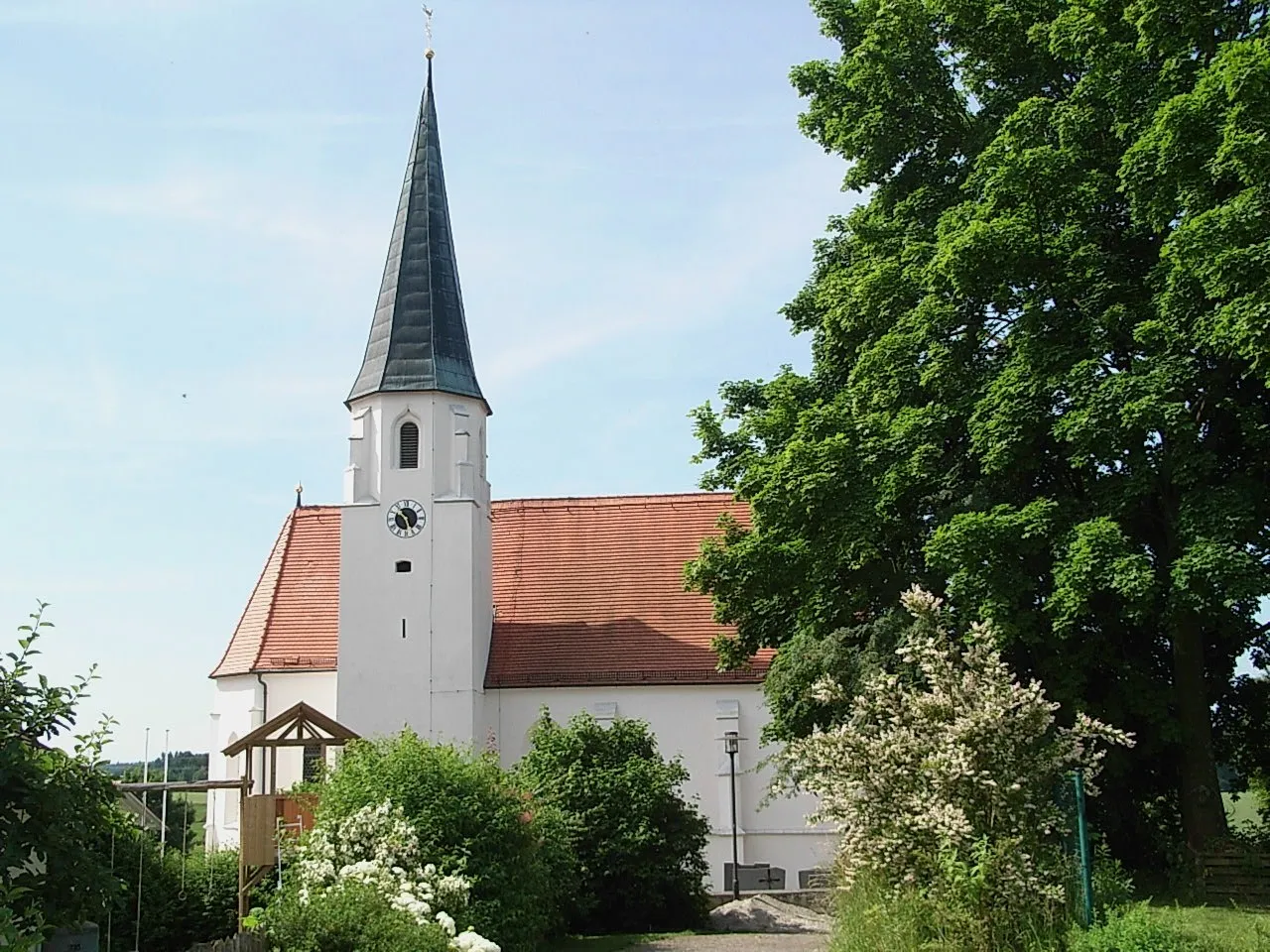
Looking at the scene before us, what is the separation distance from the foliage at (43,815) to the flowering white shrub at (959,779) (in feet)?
24.7

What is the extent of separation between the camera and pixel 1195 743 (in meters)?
17.7

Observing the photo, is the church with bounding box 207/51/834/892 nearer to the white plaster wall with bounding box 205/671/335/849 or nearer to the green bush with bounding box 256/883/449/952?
the white plaster wall with bounding box 205/671/335/849

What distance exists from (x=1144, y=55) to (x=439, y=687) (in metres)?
18.6

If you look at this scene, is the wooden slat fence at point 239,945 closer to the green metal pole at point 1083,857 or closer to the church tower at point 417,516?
the green metal pole at point 1083,857

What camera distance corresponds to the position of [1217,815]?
57.8ft

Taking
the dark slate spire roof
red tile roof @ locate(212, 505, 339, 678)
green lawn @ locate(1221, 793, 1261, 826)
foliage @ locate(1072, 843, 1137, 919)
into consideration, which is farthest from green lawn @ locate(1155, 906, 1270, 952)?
red tile roof @ locate(212, 505, 339, 678)

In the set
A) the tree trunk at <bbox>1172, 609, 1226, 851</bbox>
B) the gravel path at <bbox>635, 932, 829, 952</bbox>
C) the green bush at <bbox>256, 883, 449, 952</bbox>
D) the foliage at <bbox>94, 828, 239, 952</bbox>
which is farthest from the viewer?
the foliage at <bbox>94, 828, 239, 952</bbox>

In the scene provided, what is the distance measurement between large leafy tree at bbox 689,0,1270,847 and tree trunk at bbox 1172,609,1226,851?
0.04m

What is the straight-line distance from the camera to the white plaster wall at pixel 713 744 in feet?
93.6

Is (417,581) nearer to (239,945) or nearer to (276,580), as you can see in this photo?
(276,580)

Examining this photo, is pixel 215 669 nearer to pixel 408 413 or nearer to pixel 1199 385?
pixel 408 413

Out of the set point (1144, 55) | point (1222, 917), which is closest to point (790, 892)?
point (1222, 917)

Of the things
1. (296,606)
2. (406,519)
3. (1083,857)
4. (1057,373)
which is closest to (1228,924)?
(1083,857)

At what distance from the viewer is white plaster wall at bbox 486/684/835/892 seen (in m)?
28.5
